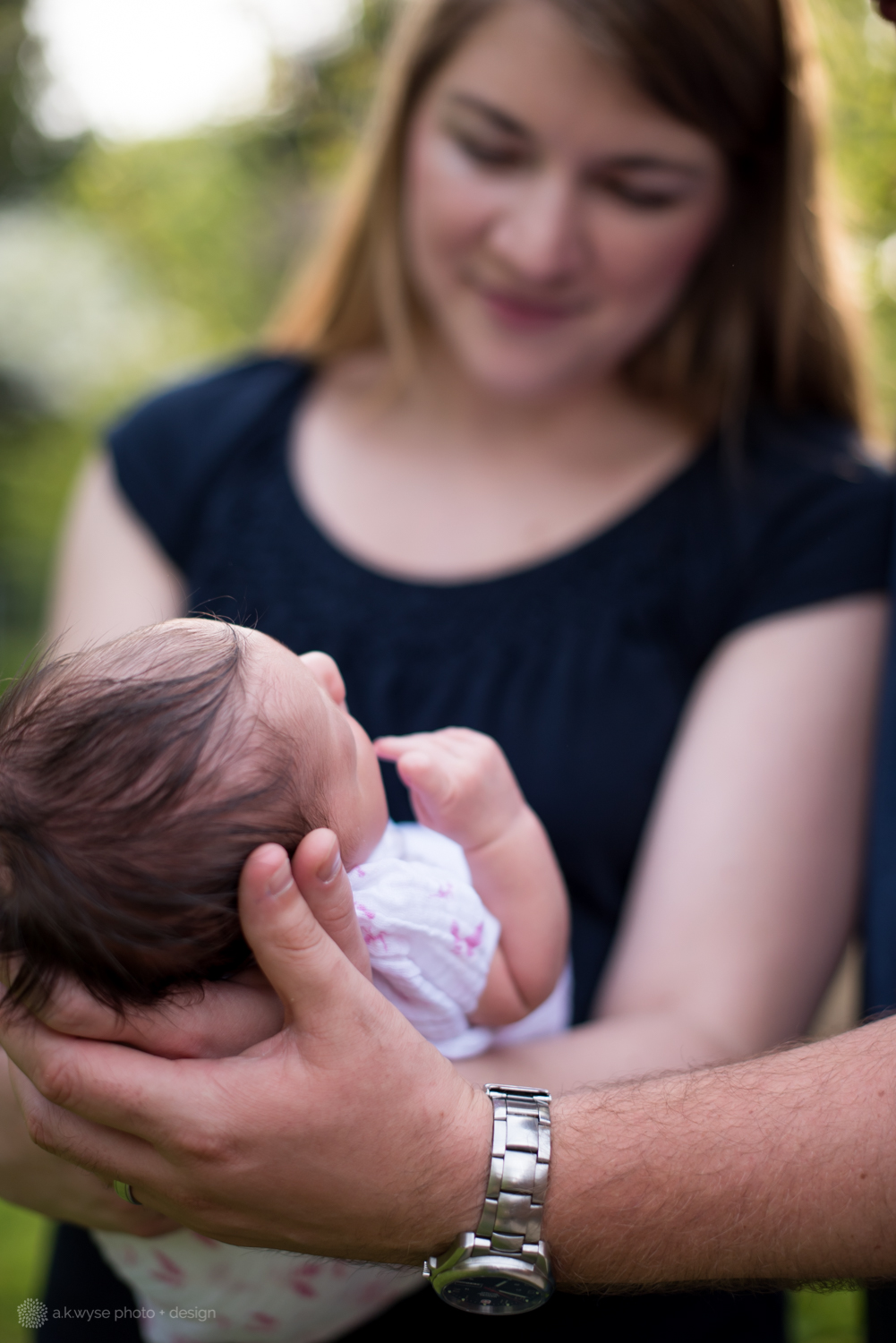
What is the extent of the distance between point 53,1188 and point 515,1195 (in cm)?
64

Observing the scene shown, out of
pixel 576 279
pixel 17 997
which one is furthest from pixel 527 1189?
pixel 576 279

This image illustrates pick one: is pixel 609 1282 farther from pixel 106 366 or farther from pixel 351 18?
pixel 106 366

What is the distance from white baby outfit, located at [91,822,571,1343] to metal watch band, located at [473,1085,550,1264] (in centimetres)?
20

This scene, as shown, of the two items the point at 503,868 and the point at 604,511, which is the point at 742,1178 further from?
the point at 604,511

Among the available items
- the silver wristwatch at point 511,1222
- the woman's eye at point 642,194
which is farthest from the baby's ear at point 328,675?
the woman's eye at point 642,194

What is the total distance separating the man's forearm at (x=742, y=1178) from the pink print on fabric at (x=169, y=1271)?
542 millimetres

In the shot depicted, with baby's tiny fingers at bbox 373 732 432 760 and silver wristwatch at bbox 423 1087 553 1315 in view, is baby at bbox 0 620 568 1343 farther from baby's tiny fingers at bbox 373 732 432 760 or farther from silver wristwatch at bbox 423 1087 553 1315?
silver wristwatch at bbox 423 1087 553 1315

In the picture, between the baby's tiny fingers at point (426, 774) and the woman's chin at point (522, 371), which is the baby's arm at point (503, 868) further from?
the woman's chin at point (522, 371)

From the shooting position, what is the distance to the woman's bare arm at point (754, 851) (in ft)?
5.06

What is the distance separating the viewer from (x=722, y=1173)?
111cm

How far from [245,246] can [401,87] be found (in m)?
6.71

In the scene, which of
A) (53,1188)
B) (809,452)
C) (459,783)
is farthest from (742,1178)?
(809,452)

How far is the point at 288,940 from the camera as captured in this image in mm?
1029

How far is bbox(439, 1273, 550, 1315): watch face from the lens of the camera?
1.14m
